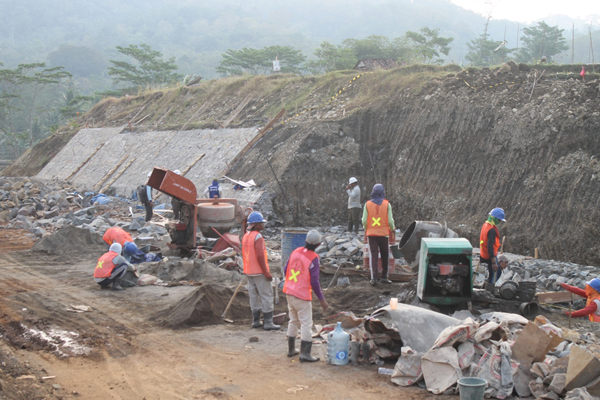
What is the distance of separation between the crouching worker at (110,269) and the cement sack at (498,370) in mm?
6762

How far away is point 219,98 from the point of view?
1169 inches

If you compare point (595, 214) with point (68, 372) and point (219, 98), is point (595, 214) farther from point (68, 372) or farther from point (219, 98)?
point (219, 98)

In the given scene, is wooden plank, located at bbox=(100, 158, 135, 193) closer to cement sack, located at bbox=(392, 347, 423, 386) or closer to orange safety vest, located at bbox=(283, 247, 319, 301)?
orange safety vest, located at bbox=(283, 247, 319, 301)

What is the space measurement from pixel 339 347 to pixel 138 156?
22.2 meters

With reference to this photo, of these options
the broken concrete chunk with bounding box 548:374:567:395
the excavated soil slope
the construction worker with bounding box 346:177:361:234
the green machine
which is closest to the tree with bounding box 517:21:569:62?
the excavated soil slope

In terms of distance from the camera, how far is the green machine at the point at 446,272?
24.3 feet

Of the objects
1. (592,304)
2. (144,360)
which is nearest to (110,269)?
(144,360)

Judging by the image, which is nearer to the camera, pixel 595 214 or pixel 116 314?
pixel 116 314

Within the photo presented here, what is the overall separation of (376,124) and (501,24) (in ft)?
567

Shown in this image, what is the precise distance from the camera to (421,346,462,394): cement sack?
5.26 meters

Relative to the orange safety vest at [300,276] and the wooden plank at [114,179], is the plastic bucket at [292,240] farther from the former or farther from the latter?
the wooden plank at [114,179]

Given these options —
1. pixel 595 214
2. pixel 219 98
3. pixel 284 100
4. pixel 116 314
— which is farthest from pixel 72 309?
pixel 219 98

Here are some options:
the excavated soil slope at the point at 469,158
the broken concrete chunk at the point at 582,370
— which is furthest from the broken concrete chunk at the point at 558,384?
the excavated soil slope at the point at 469,158

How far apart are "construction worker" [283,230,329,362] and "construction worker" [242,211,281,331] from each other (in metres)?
0.95
